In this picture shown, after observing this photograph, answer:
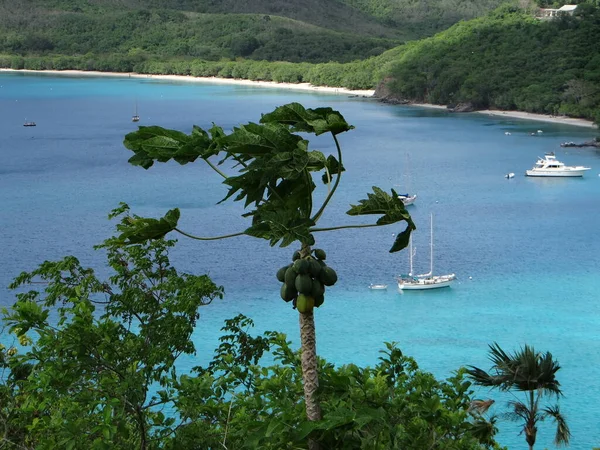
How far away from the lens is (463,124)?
76.3 meters

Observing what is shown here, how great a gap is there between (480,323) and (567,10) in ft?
267

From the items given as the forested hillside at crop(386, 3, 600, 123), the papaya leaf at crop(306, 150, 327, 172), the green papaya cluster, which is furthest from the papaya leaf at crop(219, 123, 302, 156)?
the forested hillside at crop(386, 3, 600, 123)

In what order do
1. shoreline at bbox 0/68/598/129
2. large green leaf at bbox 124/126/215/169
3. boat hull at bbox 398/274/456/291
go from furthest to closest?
1. shoreline at bbox 0/68/598/129
2. boat hull at bbox 398/274/456/291
3. large green leaf at bbox 124/126/215/169

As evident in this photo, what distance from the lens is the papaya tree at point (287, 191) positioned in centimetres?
598

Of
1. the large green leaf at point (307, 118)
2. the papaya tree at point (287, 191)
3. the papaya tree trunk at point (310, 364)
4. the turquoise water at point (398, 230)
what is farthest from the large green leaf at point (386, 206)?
the turquoise water at point (398, 230)

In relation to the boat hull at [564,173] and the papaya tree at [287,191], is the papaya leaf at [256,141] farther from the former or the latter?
the boat hull at [564,173]

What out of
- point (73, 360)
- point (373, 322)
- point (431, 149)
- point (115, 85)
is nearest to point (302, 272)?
point (73, 360)

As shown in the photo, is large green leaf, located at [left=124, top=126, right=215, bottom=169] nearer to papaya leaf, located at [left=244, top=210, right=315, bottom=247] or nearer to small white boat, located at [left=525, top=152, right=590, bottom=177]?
papaya leaf, located at [left=244, top=210, right=315, bottom=247]

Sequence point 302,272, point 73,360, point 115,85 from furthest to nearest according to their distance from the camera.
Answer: point 115,85, point 73,360, point 302,272

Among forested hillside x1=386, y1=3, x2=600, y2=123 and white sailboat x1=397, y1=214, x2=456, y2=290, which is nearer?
white sailboat x1=397, y1=214, x2=456, y2=290

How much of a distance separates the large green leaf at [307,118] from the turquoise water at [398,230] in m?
14.2

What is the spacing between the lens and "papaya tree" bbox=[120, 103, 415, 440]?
19.6 feet

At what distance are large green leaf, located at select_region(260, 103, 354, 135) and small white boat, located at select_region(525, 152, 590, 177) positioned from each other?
47.8 m

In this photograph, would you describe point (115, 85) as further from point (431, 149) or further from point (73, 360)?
point (73, 360)
